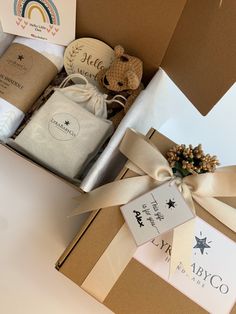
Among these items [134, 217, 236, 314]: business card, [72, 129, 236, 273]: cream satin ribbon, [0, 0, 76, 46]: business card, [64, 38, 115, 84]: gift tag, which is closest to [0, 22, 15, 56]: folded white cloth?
[0, 0, 76, 46]: business card

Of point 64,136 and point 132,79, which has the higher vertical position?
point 132,79

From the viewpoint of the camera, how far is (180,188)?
A: 0.58 meters

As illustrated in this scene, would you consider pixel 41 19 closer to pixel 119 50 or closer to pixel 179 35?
pixel 119 50

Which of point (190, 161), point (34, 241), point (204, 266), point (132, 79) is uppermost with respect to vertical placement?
point (132, 79)

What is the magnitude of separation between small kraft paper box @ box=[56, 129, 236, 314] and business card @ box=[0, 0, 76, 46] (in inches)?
15.5

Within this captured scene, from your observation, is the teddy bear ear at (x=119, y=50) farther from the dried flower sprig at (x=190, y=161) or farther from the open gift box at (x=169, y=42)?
the dried flower sprig at (x=190, y=161)

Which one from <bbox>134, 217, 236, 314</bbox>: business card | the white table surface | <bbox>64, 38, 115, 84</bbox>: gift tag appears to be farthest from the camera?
<bbox>64, 38, 115, 84</bbox>: gift tag

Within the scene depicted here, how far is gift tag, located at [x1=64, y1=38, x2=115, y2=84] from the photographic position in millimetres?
773

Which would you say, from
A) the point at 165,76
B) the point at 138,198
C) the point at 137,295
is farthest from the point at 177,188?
the point at 165,76

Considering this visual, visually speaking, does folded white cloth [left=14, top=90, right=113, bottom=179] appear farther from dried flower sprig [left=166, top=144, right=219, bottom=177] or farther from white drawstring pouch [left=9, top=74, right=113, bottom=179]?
dried flower sprig [left=166, top=144, right=219, bottom=177]

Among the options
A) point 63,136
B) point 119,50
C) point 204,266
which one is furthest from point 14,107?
point 204,266

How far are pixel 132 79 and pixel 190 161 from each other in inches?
8.5

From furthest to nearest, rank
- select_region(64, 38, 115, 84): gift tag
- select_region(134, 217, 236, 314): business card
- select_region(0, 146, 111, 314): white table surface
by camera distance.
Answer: select_region(64, 38, 115, 84): gift tag
select_region(0, 146, 111, 314): white table surface
select_region(134, 217, 236, 314): business card

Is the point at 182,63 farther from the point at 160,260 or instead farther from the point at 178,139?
the point at 160,260
